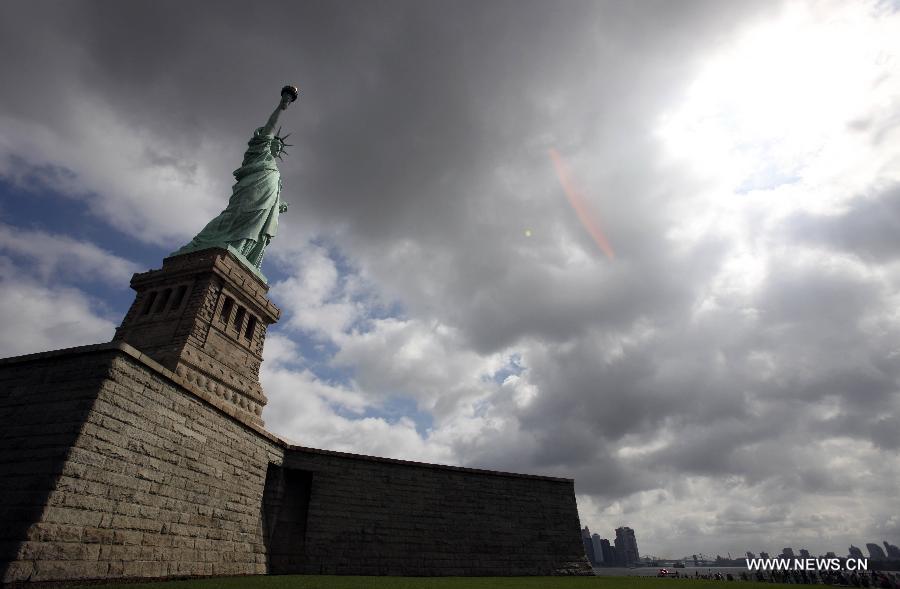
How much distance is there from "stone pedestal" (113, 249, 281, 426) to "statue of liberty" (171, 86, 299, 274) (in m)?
1.81

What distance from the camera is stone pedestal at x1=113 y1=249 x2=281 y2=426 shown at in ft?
69.2

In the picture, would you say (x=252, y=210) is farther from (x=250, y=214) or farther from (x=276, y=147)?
(x=276, y=147)

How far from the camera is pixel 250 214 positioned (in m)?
27.7

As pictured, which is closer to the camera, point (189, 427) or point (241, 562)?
point (189, 427)

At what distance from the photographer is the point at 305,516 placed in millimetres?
14523

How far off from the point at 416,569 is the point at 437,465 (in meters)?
3.65

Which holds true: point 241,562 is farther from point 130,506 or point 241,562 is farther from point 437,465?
point 437,465

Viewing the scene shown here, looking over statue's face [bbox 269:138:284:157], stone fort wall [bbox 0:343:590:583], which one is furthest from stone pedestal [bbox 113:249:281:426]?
statue's face [bbox 269:138:284:157]

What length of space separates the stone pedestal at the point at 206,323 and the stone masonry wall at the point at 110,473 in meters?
10.4

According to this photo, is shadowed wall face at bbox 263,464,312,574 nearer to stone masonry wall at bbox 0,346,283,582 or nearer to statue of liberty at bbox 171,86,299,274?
stone masonry wall at bbox 0,346,283,582

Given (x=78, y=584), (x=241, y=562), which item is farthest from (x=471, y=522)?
(x=78, y=584)

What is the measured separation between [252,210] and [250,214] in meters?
0.29

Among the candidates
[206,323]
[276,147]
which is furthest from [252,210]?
[206,323]

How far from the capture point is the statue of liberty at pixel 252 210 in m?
26.7
